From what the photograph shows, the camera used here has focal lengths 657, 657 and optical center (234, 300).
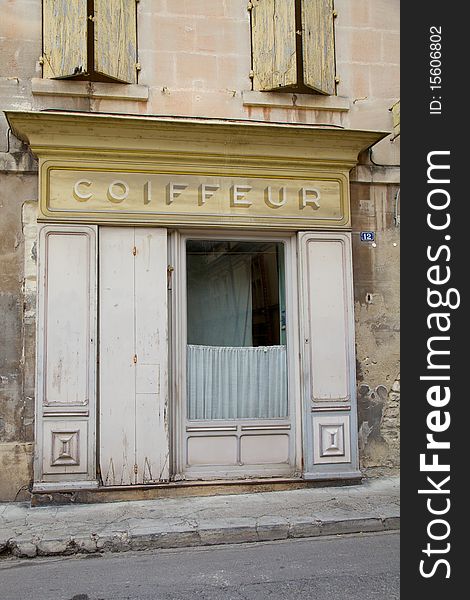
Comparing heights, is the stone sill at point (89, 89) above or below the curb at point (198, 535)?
above

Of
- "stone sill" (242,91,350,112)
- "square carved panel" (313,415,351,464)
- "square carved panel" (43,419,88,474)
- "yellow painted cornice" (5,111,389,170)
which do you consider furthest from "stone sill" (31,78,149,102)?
"square carved panel" (313,415,351,464)

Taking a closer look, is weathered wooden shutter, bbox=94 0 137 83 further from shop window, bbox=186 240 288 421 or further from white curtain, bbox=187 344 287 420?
white curtain, bbox=187 344 287 420

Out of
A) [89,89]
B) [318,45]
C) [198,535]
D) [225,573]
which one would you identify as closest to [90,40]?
[89,89]

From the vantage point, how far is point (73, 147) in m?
6.98

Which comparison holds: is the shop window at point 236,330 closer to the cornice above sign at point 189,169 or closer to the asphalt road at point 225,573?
the cornice above sign at point 189,169

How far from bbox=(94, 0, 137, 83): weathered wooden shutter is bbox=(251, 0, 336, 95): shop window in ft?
4.59

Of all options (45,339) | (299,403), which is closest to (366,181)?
(299,403)

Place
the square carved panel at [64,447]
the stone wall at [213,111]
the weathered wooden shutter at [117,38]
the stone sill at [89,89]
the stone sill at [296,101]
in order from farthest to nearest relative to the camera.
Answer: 1. the stone sill at [296,101]
2. the weathered wooden shutter at [117,38]
3. the stone sill at [89,89]
4. the stone wall at [213,111]
5. the square carved panel at [64,447]

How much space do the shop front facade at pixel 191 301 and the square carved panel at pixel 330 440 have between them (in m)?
0.01

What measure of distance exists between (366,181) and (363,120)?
744 millimetres

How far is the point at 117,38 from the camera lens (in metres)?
7.34

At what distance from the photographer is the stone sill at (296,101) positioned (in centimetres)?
759

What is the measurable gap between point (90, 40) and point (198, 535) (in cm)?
535

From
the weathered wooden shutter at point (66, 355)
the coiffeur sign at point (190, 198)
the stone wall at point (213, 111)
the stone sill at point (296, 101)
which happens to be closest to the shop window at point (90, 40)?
the stone wall at point (213, 111)
